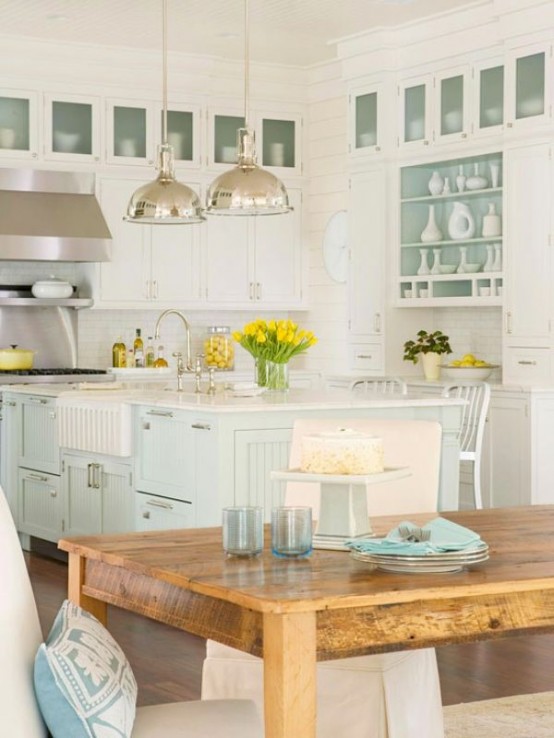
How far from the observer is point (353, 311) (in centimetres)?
876

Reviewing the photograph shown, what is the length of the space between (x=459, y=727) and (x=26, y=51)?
5.94 meters

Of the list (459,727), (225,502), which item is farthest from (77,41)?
(459,727)

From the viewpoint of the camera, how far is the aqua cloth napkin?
7.72ft

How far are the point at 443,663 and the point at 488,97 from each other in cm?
410

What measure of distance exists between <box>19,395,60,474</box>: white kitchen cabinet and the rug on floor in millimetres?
3174

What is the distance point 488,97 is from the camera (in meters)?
7.66

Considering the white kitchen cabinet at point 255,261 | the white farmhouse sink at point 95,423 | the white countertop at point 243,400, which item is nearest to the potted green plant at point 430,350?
the white kitchen cabinet at point 255,261

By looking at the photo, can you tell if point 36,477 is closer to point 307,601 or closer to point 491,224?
point 491,224

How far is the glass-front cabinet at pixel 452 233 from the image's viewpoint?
25.5ft

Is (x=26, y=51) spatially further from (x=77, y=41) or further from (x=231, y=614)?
(x=231, y=614)

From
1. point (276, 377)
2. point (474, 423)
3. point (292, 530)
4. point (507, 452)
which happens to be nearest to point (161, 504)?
point (276, 377)

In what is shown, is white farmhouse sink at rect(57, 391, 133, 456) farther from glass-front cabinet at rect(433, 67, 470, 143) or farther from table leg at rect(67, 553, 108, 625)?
table leg at rect(67, 553, 108, 625)

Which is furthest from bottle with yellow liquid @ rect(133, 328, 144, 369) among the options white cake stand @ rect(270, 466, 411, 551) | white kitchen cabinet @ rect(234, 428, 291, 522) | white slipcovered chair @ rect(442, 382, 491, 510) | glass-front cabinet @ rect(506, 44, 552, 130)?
white cake stand @ rect(270, 466, 411, 551)

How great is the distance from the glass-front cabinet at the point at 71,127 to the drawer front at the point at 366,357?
2.11 metres
